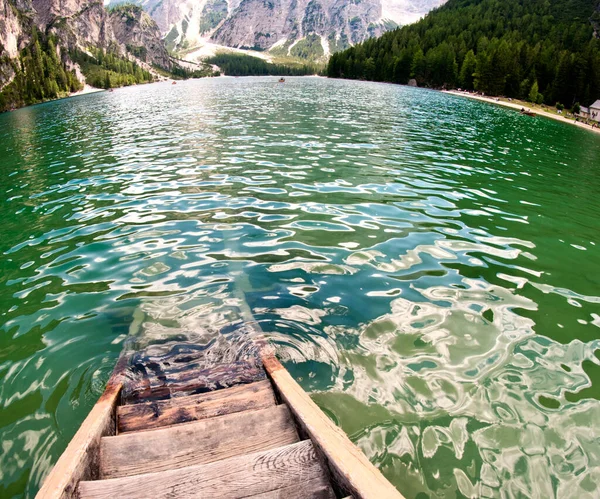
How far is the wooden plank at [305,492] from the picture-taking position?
3357 mm

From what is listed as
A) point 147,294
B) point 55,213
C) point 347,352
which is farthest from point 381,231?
point 55,213

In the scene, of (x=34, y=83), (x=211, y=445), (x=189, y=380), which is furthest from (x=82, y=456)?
(x=34, y=83)

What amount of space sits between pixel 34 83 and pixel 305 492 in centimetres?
14677

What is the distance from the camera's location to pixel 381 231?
12008 millimetres

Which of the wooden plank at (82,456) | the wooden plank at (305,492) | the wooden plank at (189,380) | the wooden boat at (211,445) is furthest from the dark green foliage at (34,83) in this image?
the wooden plank at (305,492)

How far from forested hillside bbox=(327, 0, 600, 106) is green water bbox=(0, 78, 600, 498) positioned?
346 ft

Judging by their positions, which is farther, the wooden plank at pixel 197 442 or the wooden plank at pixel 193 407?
the wooden plank at pixel 193 407

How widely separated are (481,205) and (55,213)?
708 inches

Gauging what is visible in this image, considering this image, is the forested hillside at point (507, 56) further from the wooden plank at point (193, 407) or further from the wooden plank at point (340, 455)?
the wooden plank at point (340, 455)

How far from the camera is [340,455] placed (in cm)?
344

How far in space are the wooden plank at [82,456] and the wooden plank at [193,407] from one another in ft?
0.80

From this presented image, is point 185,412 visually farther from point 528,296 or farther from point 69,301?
point 528,296

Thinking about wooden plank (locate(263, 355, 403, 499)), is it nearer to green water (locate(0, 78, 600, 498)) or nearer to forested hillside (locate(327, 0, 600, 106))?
green water (locate(0, 78, 600, 498))

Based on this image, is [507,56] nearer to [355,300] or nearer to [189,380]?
[355,300]
